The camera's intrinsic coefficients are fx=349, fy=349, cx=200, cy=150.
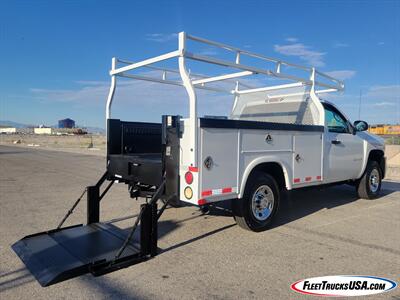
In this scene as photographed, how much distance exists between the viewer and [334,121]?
260 inches

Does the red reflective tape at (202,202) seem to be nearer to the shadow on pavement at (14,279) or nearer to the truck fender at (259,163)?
the truck fender at (259,163)

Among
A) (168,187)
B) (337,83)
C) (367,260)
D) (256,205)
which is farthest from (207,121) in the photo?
(337,83)

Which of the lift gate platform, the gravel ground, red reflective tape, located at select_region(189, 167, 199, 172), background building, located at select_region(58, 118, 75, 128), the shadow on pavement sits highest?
background building, located at select_region(58, 118, 75, 128)

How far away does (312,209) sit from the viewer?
679 centimetres

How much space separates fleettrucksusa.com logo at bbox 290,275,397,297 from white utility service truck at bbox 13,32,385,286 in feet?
4.79

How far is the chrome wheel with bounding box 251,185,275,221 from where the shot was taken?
5043 millimetres

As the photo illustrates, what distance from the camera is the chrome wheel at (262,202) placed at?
5043mm

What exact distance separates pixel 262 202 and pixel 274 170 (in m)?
0.54

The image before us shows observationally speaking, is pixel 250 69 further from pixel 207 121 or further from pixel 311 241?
pixel 311 241

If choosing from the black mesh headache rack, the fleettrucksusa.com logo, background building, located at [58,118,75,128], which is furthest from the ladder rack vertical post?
background building, located at [58,118,75,128]

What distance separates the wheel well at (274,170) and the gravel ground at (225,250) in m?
0.34

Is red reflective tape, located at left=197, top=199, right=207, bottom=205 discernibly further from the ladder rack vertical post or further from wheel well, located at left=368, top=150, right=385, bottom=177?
wheel well, located at left=368, top=150, right=385, bottom=177

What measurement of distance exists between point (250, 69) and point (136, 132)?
238 cm

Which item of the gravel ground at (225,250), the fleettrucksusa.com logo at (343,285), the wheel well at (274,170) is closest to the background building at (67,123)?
the gravel ground at (225,250)
